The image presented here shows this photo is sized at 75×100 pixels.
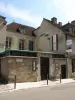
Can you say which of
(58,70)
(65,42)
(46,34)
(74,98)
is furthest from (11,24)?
(74,98)

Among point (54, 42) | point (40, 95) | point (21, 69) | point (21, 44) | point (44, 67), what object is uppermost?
point (54, 42)

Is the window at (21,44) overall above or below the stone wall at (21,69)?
above

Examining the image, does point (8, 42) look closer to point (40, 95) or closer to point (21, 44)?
point (21, 44)

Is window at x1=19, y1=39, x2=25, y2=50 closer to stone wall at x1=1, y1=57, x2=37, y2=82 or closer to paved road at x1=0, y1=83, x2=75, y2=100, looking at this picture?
stone wall at x1=1, y1=57, x2=37, y2=82

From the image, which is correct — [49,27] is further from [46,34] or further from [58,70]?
[58,70]

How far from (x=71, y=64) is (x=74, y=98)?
1418cm

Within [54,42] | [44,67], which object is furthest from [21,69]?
[54,42]

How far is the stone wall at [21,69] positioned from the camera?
1775cm

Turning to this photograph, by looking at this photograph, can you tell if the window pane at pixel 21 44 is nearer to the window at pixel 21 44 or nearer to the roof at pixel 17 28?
the window at pixel 21 44

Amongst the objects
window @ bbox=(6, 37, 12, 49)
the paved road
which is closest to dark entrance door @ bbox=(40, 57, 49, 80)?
window @ bbox=(6, 37, 12, 49)

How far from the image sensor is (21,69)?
18.5 m

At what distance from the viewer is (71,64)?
24.1 meters

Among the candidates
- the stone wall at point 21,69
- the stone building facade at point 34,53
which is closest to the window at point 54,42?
the stone building facade at point 34,53

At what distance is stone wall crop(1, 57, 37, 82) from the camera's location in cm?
1775
